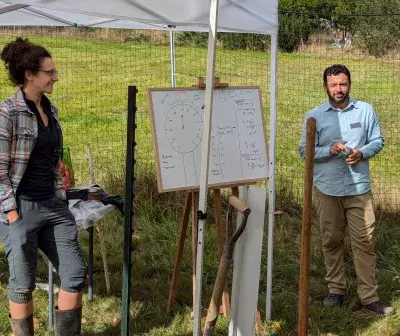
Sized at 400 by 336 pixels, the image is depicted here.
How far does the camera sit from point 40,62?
3342mm

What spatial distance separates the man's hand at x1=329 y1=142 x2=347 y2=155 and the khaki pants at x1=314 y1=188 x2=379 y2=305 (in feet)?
1.14

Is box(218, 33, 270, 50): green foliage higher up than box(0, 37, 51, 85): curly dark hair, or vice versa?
box(218, 33, 270, 50): green foliage

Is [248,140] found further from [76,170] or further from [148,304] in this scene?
[76,170]

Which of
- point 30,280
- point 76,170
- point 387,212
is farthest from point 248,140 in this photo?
point 76,170

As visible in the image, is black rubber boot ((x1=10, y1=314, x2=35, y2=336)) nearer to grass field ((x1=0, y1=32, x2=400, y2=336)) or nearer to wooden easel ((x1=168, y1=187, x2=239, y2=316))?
grass field ((x1=0, y1=32, x2=400, y2=336))

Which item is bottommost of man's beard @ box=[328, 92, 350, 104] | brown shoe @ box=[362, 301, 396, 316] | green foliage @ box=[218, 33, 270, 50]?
brown shoe @ box=[362, 301, 396, 316]

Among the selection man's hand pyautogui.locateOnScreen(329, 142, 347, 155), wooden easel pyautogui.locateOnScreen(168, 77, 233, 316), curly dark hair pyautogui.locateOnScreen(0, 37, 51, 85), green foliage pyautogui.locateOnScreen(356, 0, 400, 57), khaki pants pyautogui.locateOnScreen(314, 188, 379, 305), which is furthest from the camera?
green foliage pyautogui.locateOnScreen(356, 0, 400, 57)

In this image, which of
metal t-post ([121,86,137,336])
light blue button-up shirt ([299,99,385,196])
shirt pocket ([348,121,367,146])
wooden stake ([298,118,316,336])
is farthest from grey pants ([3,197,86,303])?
shirt pocket ([348,121,367,146])

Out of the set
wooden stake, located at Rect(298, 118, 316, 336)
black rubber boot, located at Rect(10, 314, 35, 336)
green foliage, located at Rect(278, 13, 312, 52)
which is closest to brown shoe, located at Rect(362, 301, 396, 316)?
wooden stake, located at Rect(298, 118, 316, 336)

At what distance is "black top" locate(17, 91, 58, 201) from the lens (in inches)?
130

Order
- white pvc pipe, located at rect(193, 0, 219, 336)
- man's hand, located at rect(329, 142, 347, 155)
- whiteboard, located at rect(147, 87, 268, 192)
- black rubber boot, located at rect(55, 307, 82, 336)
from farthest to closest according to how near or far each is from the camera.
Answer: man's hand, located at rect(329, 142, 347, 155) < whiteboard, located at rect(147, 87, 268, 192) < black rubber boot, located at rect(55, 307, 82, 336) < white pvc pipe, located at rect(193, 0, 219, 336)

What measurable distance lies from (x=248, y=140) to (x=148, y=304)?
4.49ft

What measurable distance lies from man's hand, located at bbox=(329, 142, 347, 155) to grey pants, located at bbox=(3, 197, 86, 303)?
171 centimetres

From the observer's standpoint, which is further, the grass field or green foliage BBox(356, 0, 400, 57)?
green foliage BBox(356, 0, 400, 57)
